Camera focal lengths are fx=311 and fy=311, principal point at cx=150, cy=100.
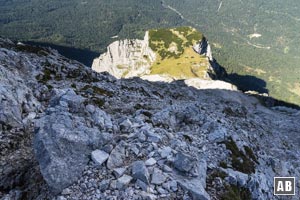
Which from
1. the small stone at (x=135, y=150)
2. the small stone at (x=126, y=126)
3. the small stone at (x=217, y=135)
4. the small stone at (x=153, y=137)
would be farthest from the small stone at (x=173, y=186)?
the small stone at (x=217, y=135)

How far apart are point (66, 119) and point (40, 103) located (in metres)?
12.5

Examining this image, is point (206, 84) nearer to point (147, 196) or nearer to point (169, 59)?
point (169, 59)

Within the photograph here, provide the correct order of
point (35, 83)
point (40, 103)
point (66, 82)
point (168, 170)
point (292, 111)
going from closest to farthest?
point (168, 170)
point (40, 103)
point (35, 83)
point (66, 82)
point (292, 111)

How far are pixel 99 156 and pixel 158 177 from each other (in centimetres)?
410

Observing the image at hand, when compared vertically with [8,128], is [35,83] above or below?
above

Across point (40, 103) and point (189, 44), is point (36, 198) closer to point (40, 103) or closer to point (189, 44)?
point (40, 103)

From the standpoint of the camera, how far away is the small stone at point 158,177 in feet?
62.9

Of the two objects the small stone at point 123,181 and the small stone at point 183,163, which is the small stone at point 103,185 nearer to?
the small stone at point 123,181

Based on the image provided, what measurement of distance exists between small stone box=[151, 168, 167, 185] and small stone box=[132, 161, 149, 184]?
1.65 ft

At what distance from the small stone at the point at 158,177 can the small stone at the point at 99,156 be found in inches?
132

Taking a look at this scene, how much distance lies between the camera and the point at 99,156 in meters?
20.3


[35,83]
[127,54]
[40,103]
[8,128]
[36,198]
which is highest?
[127,54]

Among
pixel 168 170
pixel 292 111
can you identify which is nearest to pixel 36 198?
pixel 168 170

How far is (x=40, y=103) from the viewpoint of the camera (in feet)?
109
